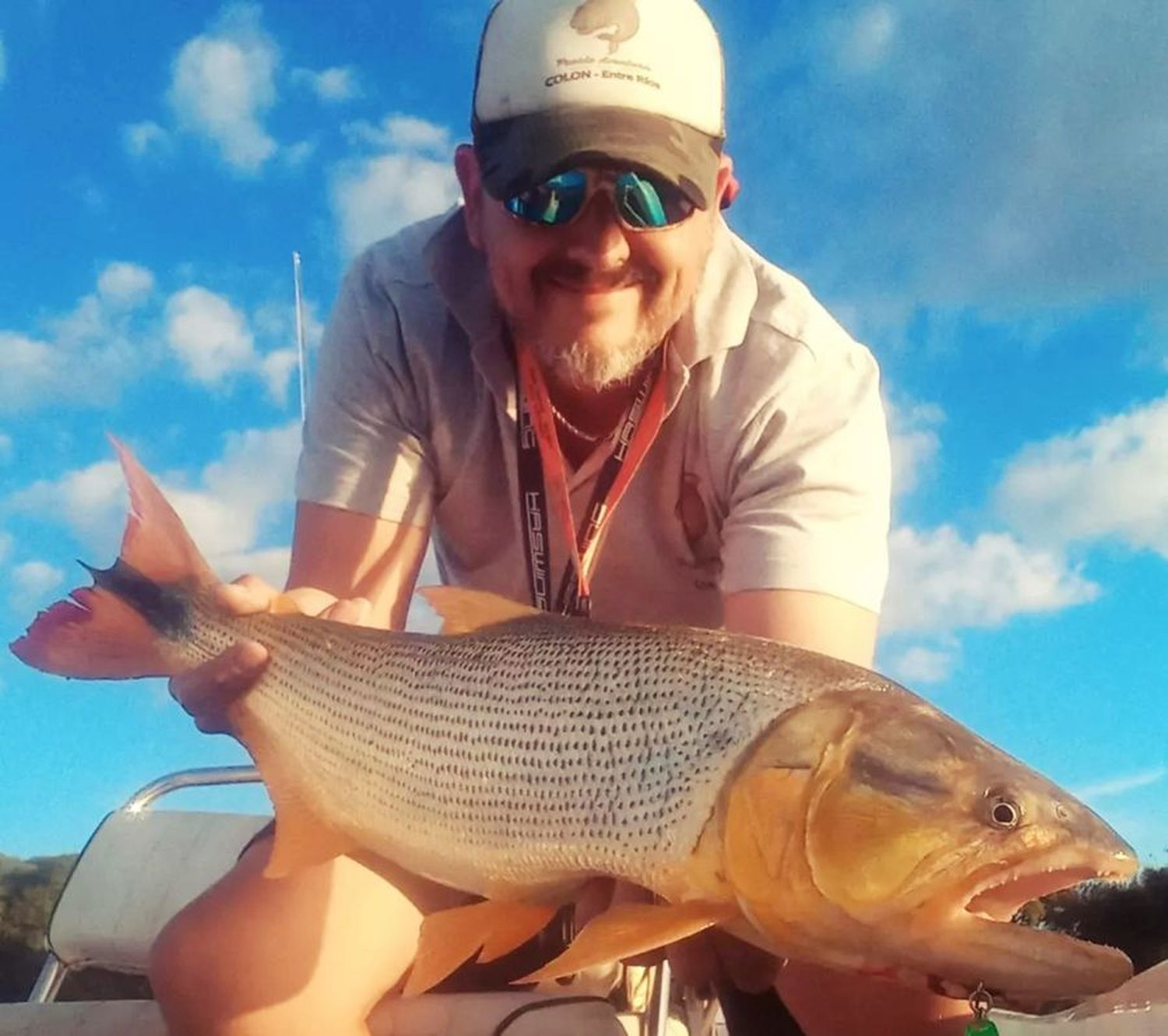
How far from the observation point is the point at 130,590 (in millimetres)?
3555

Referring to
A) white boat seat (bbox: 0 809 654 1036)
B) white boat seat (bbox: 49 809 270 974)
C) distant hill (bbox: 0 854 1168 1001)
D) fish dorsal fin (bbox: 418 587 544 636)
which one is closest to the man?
fish dorsal fin (bbox: 418 587 544 636)

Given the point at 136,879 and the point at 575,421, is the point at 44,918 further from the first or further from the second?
the point at 575,421

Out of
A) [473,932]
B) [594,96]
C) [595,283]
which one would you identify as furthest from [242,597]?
[594,96]

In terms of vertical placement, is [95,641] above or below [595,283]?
below

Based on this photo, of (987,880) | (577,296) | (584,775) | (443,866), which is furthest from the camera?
(577,296)

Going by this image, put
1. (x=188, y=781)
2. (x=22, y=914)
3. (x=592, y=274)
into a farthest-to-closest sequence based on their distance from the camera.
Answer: (x=22, y=914), (x=188, y=781), (x=592, y=274)

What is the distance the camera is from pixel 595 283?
12.9 ft

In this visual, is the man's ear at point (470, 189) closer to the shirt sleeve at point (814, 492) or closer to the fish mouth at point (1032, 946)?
the shirt sleeve at point (814, 492)

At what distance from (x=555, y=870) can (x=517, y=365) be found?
1.81m

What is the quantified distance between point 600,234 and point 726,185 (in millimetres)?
655

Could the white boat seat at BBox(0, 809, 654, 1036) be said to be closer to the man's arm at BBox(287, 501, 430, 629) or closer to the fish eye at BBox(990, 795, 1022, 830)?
the man's arm at BBox(287, 501, 430, 629)

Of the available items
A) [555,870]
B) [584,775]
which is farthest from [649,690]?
[555,870]

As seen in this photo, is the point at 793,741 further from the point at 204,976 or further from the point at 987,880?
the point at 204,976

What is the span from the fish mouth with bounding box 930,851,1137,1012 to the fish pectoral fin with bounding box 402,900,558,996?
935 mm
